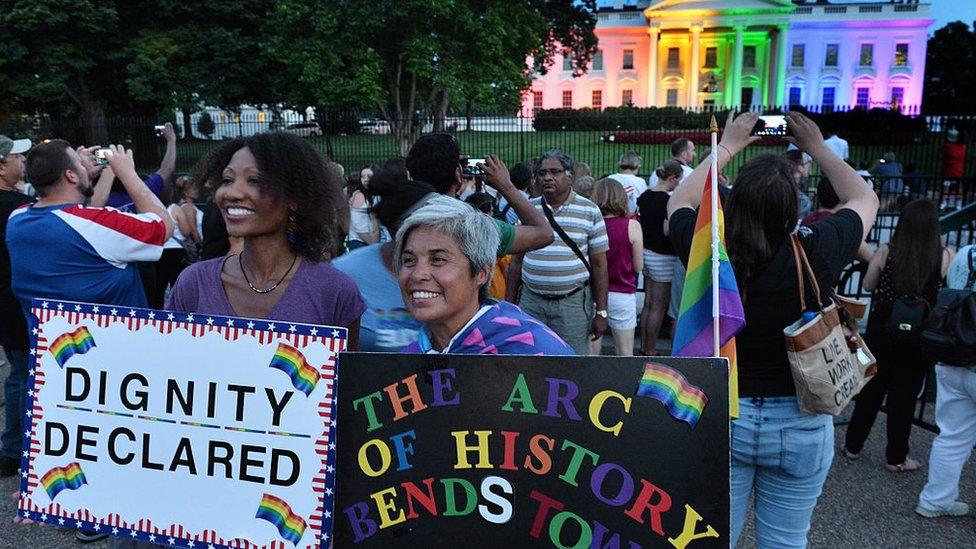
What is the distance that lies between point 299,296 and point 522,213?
1.34 metres

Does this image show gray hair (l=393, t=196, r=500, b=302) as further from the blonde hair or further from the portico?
the portico

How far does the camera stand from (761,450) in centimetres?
263

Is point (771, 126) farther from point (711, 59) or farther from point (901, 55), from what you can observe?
point (901, 55)

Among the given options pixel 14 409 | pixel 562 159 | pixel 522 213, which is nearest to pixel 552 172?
pixel 562 159

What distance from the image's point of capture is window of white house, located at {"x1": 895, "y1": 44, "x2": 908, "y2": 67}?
235 ft

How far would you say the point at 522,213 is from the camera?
11.1ft

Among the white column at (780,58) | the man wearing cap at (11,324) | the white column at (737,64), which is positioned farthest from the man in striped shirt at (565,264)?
the white column at (780,58)

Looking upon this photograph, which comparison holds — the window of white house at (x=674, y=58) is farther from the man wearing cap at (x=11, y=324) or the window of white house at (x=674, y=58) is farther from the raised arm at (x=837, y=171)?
the raised arm at (x=837, y=171)

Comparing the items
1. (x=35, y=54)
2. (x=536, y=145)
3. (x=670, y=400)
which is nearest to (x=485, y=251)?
(x=670, y=400)

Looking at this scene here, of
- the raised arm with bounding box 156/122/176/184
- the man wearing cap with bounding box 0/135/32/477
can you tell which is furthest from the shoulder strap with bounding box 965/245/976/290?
the man wearing cap with bounding box 0/135/32/477

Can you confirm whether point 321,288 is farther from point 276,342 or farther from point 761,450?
point 761,450

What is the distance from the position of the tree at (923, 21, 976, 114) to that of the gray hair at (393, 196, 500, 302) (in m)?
80.3

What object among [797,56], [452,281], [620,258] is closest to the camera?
[452,281]

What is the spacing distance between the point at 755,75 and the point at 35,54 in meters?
66.5
